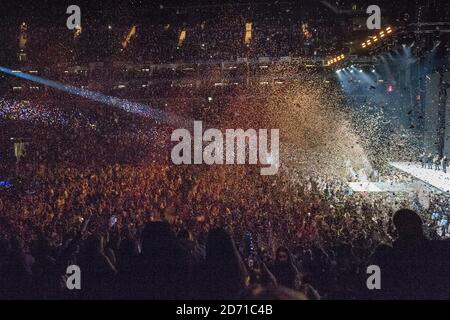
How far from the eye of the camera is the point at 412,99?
17938mm

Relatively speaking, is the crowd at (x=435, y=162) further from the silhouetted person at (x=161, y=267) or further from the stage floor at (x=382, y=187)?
the silhouetted person at (x=161, y=267)

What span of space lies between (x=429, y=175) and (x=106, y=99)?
15.7 meters

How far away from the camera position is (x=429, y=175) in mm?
11852

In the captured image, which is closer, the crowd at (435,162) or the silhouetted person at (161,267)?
the silhouetted person at (161,267)

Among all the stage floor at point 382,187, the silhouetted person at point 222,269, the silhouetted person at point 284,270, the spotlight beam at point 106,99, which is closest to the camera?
the silhouetted person at point 222,269

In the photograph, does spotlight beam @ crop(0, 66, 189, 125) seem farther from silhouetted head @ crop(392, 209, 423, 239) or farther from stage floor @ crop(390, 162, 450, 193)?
silhouetted head @ crop(392, 209, 423, 239)

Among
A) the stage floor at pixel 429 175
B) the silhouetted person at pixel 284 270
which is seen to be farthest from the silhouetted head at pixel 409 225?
the stage floor at pixel 429 175

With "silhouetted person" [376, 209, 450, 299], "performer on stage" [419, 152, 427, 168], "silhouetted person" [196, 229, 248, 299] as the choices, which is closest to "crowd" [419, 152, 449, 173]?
"performer on stage" [419, 152, 427, 168]

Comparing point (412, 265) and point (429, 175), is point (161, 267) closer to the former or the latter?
point (412, 265)

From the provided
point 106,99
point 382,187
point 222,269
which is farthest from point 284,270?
point 106,99

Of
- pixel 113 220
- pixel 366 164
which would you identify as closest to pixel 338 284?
pixel 113 220

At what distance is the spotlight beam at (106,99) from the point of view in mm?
22000

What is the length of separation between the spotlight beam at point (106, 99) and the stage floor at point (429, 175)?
452 inches

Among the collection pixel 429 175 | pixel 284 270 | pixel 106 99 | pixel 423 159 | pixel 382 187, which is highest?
pixel 106 99
